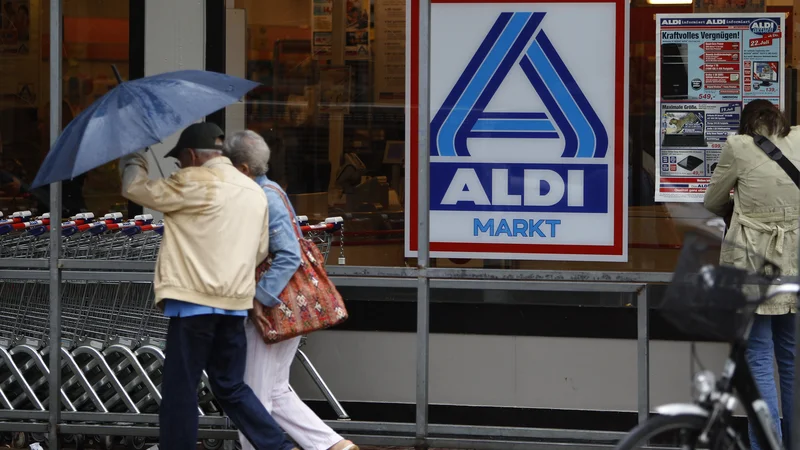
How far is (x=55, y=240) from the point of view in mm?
6242

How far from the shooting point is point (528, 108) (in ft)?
20.8

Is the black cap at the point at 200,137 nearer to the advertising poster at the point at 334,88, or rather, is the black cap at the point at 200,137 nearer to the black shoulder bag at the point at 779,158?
the advertising poster at the point at 334,88

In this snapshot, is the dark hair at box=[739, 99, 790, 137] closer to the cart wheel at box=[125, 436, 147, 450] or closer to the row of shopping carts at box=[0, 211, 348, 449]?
the row of shopping carts at box=[0, 211, 348, 449]

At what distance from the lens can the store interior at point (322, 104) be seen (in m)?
6.57

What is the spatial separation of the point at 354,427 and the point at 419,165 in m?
1.41

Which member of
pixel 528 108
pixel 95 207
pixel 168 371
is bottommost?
pixel 168 371

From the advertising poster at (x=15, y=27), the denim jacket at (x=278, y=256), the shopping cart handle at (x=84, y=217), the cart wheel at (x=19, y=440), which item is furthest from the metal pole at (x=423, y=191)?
the advertising poster at (x=15, y=27)

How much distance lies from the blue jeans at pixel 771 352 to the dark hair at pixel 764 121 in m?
0.88

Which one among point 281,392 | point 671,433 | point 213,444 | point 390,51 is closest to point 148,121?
point 281,392

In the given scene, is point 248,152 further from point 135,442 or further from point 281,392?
point 135,442

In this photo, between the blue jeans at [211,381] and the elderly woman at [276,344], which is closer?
the blue jeans at [211,381]

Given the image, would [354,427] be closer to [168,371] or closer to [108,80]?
[168,371]

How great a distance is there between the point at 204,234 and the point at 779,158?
2.70 meters

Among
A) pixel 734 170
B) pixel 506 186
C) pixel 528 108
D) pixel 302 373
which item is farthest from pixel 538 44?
pixel 302 373
